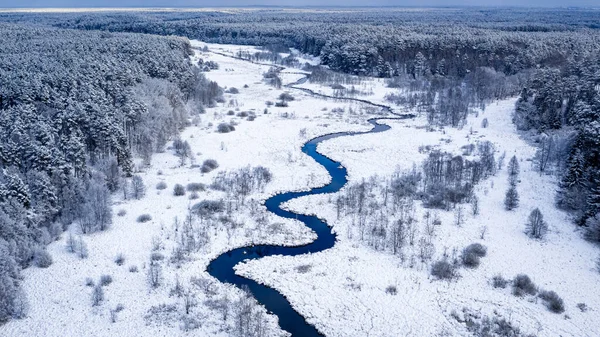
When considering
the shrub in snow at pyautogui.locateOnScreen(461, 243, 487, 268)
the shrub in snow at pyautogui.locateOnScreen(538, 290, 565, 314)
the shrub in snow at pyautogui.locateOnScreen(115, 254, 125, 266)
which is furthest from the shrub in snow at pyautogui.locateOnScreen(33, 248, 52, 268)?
the shrub in snow at pyautogui.locateOnScreen(538, 290, 565, 314)

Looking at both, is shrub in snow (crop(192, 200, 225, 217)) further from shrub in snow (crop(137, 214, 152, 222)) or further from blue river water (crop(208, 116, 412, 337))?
blue river water (crop(208, 116, 412, 337))

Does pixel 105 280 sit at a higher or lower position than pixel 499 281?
lower

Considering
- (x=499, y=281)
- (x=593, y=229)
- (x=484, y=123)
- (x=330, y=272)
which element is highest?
(x=484, y=123)

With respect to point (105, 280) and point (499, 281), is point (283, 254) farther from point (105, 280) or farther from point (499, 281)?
point (499, 281)

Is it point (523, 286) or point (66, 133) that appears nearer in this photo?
point (523, 286)

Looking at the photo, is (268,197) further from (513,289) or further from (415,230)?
(513,289)


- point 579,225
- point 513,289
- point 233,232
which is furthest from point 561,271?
point 233,232

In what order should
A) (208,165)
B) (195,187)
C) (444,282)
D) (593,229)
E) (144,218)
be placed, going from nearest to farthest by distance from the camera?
1. (444,282)
2. (593,229)
3. (144,218)
4. (195,187)
5. (208,165)

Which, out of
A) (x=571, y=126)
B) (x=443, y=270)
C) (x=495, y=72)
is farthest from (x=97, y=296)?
(x=495, y=72)
